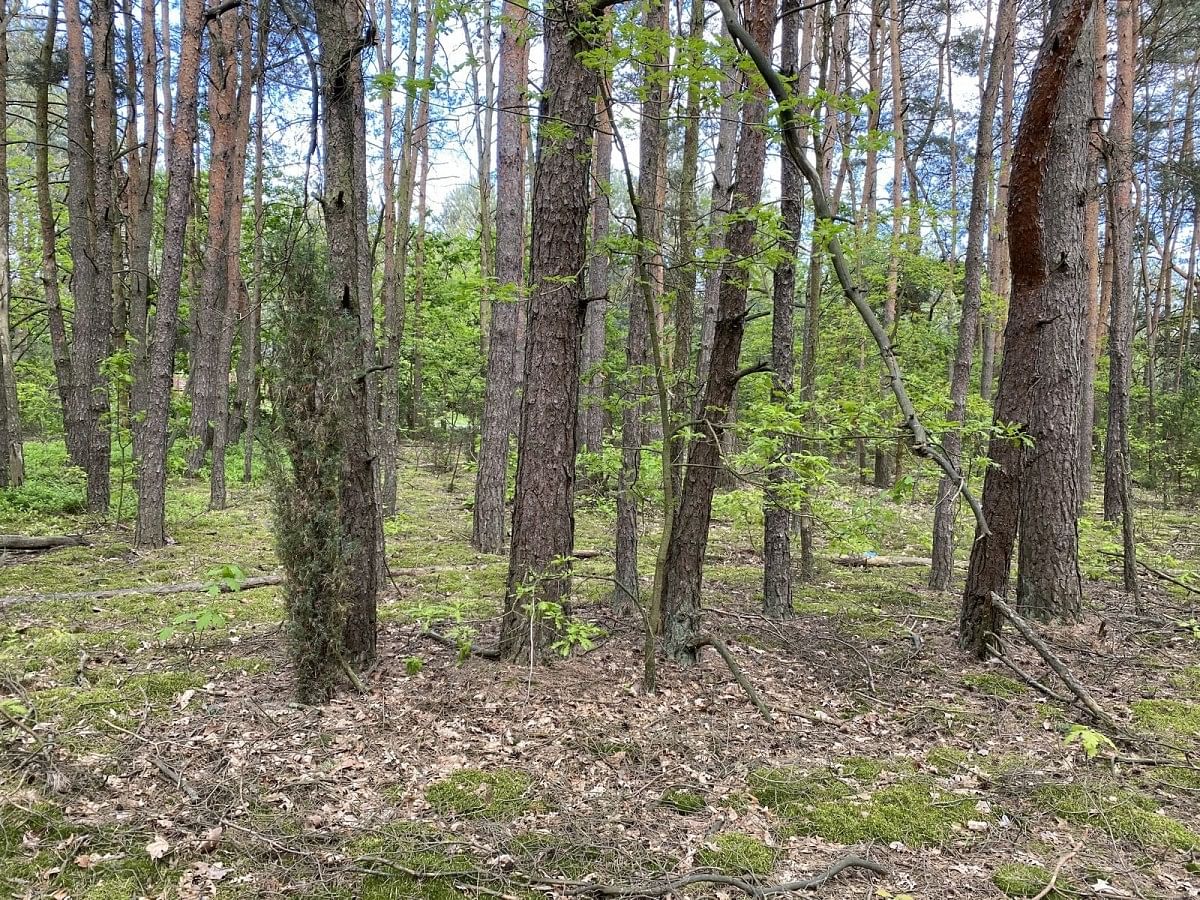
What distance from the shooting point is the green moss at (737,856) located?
2828mm

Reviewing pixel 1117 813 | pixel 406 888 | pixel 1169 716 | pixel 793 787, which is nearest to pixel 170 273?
pixel 406 888

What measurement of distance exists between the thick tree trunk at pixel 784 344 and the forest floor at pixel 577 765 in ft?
1.52

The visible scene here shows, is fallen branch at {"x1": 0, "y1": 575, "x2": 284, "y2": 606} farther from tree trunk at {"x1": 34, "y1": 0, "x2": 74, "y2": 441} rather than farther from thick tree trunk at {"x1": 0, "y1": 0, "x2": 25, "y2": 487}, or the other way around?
tree trunk at {"x1": 34, "y1": 0, "x2": 74, "y2": 441}

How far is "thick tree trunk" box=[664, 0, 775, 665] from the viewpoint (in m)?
4.59

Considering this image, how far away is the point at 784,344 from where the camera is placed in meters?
5.84

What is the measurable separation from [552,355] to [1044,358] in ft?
13.0

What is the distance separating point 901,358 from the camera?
15.5 metres

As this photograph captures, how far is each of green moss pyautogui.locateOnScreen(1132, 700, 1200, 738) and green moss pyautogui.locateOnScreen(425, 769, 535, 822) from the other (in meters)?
3.74

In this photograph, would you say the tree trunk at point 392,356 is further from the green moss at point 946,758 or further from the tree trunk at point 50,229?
the green moss at point 946,758

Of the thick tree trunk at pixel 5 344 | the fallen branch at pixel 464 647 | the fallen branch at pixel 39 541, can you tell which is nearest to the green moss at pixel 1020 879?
the fallen branch at pixel 464 647

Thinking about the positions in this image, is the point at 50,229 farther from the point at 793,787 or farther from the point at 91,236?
the point at 793,787

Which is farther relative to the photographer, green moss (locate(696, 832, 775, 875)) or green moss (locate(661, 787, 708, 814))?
green moss (locate(661, 787, 708, 814))

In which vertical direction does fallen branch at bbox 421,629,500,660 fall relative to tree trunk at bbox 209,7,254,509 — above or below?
below

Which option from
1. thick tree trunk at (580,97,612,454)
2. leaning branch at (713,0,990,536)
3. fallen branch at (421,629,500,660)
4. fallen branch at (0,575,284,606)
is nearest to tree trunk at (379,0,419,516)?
thick tree trunk at (580,97,612,454)
